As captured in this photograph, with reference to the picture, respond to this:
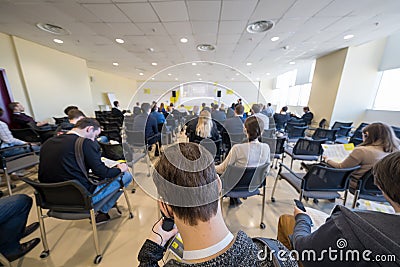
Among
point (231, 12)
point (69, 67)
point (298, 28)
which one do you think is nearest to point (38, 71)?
point (69, 67)

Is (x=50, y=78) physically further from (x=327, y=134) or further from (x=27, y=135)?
(x=327, y=134)

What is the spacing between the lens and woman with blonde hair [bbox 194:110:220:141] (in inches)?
53.0

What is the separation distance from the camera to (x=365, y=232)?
49 centimetres

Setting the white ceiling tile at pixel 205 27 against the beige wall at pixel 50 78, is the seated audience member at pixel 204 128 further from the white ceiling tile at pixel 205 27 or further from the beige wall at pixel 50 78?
the beige wall at pixel 50 78

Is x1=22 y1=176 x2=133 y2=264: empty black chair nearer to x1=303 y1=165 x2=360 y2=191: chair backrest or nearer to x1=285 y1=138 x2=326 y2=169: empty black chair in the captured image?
x1=303 y1=165 x2=360 y2=191: chair backrest

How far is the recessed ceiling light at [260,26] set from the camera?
9.48ft

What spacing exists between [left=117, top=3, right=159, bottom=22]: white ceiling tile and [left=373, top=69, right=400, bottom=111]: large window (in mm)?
6564

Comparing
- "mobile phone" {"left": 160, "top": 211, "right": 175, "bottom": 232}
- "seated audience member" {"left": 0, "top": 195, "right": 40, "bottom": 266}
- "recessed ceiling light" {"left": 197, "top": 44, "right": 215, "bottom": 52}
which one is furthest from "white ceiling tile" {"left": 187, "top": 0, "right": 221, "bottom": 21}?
"seated audience member" {"left": 0, "top": 195, "right": 40, "bottom": 266}

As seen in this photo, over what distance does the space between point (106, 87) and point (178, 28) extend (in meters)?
8.56

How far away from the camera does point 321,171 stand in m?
1.41

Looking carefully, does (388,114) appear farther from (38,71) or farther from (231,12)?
(38,71)

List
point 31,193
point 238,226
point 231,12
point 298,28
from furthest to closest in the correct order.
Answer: point 298,28 < point 231,12 < point 31,193 < point 238,226

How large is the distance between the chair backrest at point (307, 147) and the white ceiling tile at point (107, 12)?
3824 millimetres

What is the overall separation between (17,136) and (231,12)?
14.4ft
